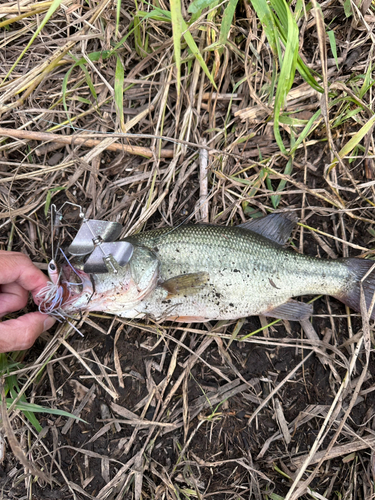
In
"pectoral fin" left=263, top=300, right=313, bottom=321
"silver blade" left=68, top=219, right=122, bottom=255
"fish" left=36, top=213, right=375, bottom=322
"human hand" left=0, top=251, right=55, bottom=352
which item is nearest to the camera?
"silver blade" left=68, top=219, right=122, bottom=255

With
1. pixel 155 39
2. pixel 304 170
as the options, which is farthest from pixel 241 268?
pixel 155 39

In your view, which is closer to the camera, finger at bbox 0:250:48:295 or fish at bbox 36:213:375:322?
finger at bbox 0:250:48:295

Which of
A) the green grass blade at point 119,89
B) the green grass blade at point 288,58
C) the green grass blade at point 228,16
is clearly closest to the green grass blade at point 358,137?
the green grass blade at point 288,58

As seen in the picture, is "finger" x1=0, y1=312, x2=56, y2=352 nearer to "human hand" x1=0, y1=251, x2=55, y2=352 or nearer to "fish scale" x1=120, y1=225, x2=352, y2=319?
"human hand" x1=0, y1=251, x2=55, y2=352

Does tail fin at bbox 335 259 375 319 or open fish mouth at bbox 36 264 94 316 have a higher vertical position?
open fish mouth at bbox 36 264 94 316

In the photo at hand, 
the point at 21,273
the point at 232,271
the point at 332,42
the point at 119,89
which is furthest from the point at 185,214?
the point at 332,42

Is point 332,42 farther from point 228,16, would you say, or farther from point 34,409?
point 34,409

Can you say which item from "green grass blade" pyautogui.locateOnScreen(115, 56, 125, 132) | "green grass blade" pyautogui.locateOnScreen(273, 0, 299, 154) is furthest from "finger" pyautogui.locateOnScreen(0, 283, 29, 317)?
"green grass blade" pyautogui.locateOnScreen(273, 0, 299, 154)
